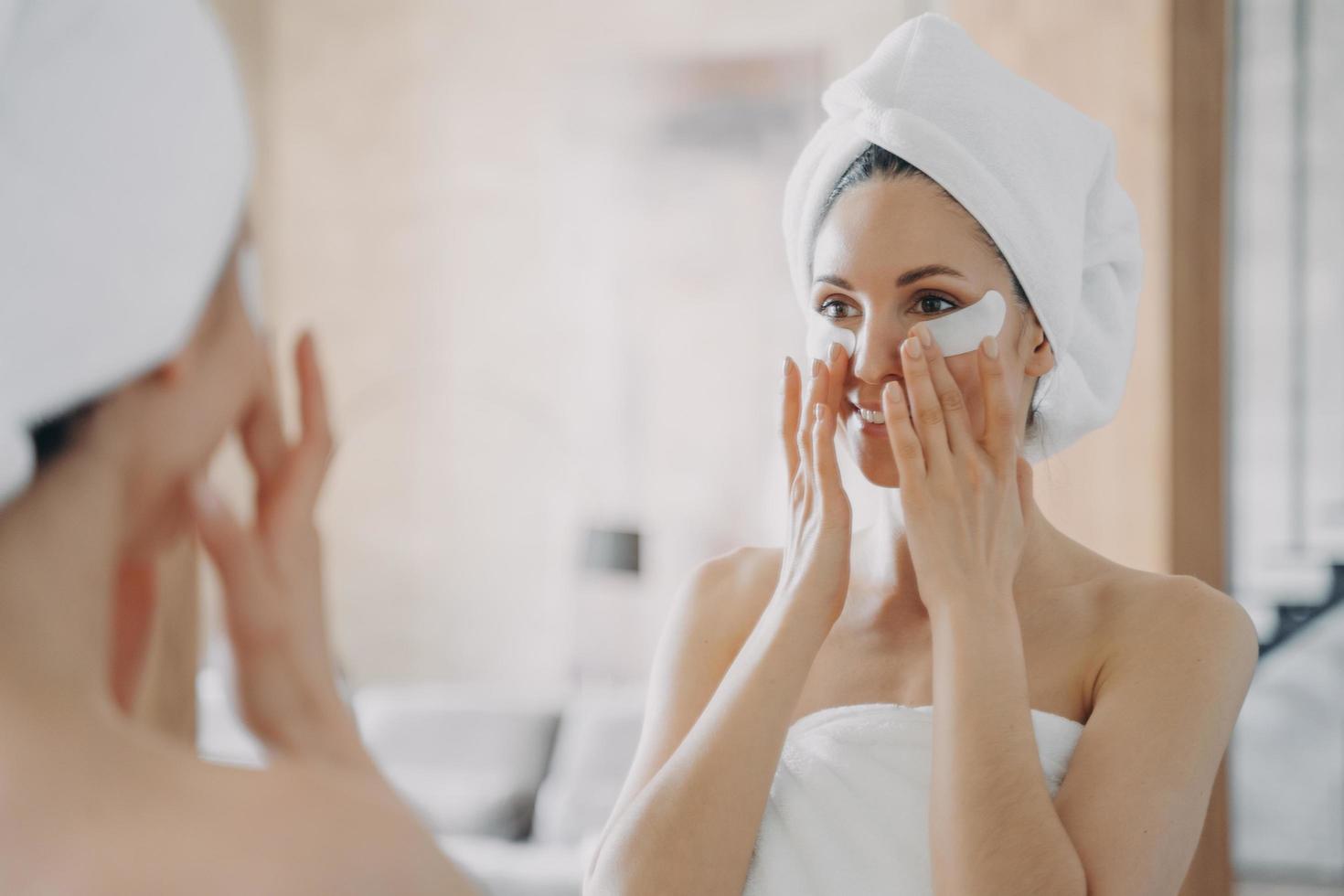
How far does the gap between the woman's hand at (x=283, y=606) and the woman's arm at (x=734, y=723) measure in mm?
513

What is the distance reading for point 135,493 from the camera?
445mm

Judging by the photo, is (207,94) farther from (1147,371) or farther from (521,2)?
(521,2)

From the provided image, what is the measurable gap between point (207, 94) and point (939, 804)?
710 millimetres

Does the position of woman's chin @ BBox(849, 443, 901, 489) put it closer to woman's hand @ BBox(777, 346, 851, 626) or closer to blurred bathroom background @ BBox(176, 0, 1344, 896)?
woman's hand @ BBox(777, 346, 851, 626)

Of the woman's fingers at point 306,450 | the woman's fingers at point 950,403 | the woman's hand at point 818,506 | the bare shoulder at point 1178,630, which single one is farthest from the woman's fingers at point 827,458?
the woman's fingers at point 306,450

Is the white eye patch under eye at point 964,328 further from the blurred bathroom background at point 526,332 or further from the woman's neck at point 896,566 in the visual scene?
the blurred bathroom background at point 526,332

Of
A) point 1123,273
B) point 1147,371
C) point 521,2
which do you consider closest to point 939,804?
point 1123,273

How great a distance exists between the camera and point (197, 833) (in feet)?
1.41

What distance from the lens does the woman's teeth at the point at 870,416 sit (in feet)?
3.45

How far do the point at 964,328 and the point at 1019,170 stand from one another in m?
0.14

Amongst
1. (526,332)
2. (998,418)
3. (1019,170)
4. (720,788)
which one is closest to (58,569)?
(720,788)

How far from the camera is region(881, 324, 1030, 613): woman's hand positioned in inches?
37.8

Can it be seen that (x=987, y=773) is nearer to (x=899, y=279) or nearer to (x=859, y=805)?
(x=859, y=805)

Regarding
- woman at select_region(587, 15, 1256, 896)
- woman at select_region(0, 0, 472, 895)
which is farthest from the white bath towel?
woman at select_region(0, 0, 472, 895)
